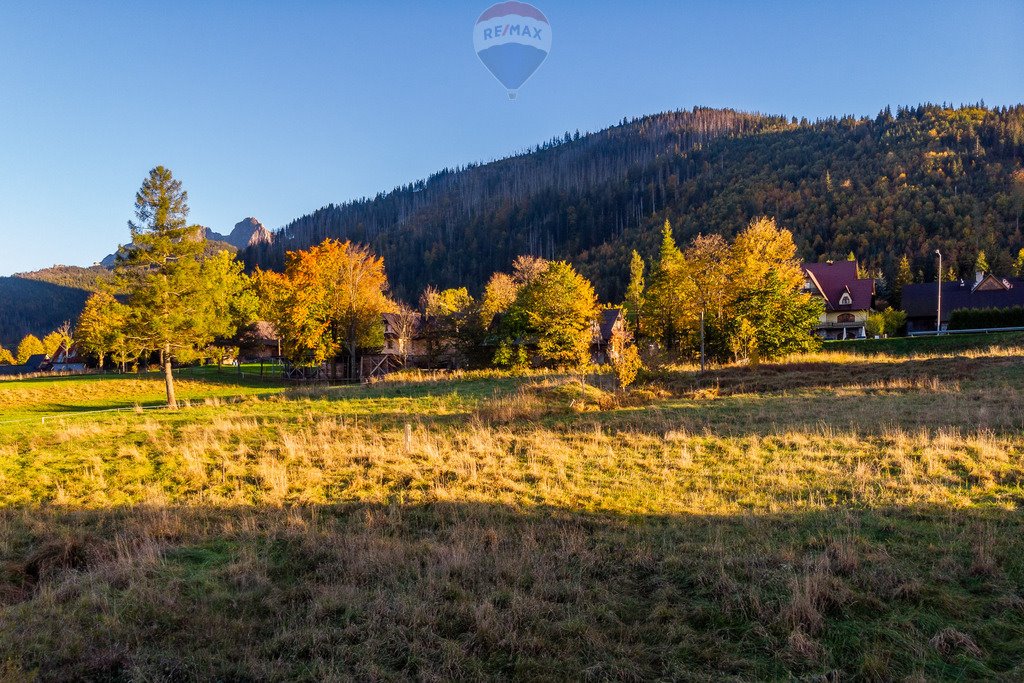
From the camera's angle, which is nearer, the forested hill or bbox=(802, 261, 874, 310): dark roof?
bbox=(802, 261, 874, 310): dark roof

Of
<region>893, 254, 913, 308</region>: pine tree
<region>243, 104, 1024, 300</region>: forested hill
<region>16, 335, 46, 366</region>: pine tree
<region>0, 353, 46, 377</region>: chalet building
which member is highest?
<region>243, 104, 1024, 300</region>: forested hill

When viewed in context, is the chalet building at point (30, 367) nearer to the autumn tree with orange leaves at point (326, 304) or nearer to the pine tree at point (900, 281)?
the autumn tree with orange leaves at point (326, 304)

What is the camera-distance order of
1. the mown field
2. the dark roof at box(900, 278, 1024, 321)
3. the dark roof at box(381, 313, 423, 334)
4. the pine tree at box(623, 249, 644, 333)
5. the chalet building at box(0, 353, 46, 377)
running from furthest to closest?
the chalet building at box(0, 353, 46, 377) < the dark roof at box(900, 278, 1024, 321) < the pine tree at box(623, 249, 644, 333) < the dark roof at box(381, 313, 423, 334) < the mown field

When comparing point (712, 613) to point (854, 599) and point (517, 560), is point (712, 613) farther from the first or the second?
point (517, 560)

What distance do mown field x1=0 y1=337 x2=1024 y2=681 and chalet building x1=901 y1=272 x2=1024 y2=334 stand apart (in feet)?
210

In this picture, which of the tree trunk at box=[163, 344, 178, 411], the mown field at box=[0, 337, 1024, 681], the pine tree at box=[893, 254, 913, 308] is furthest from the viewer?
the pine tree at box=[893, 254, 913, 308]

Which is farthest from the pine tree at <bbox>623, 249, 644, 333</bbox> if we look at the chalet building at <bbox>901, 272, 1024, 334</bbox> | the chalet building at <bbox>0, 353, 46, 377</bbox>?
the chalet building at <bbox>0, 353, 46, 377</bbox>

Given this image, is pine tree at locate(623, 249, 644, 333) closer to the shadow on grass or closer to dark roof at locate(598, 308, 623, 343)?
dark roof at locate(598, 308, 623, 343)

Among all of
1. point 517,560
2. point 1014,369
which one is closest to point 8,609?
point 517,560

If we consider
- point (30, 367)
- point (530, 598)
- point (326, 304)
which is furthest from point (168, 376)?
point (30, 367)

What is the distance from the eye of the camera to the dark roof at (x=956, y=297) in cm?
6656

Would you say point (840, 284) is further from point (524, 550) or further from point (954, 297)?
point (524, 550)

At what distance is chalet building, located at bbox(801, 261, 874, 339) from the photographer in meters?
69.6

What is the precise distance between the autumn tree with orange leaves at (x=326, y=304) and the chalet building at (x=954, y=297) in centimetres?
6643
